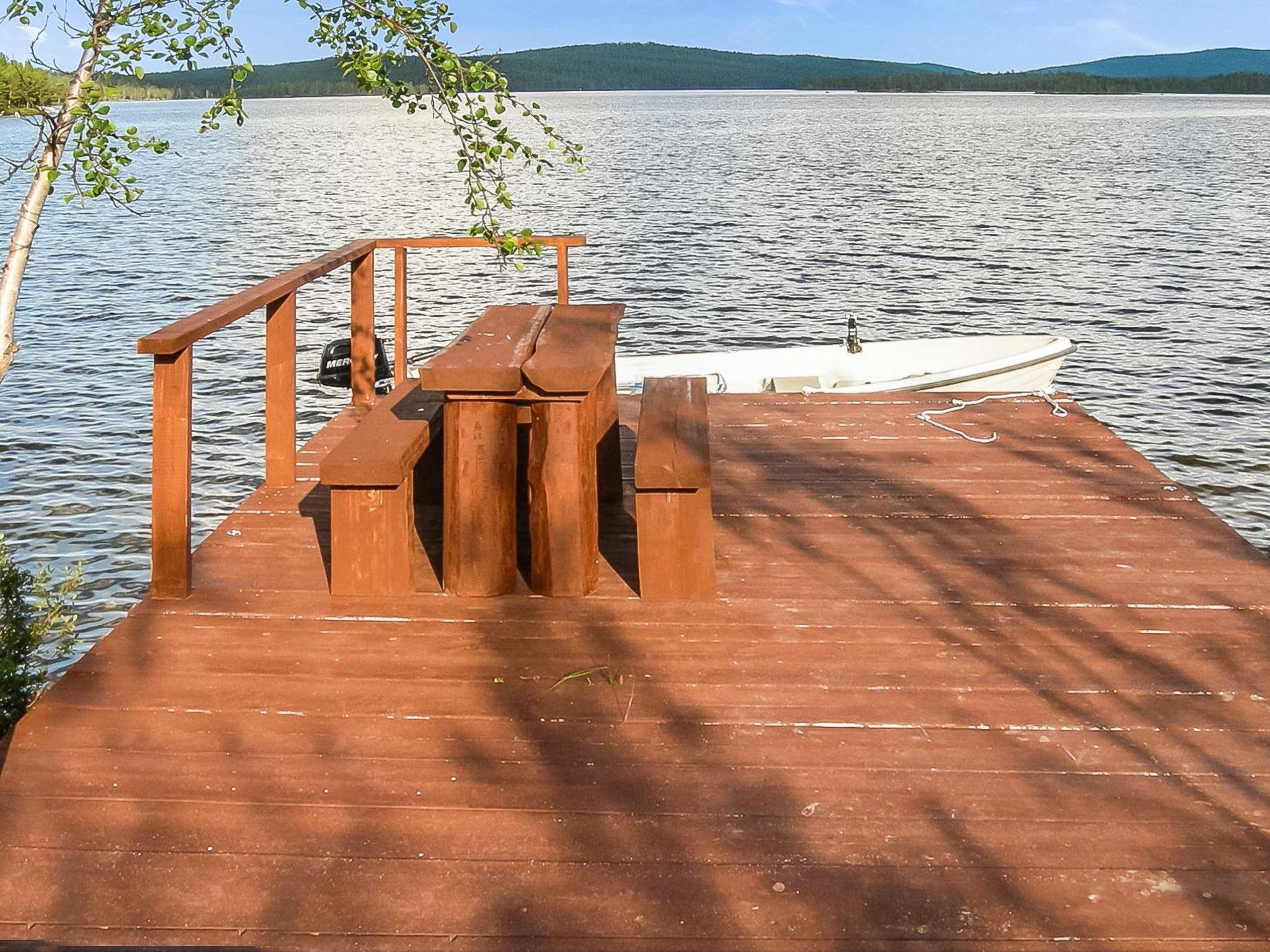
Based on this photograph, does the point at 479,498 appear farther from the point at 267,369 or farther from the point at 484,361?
the point at 267,369

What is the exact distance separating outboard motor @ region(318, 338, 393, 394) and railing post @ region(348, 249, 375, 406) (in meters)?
0.03

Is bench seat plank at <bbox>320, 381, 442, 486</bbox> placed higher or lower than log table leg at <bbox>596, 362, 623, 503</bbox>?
higher

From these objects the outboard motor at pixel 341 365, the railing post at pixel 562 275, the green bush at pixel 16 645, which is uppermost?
the railing post at pixel 562 275

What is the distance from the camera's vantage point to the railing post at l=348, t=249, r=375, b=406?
284 inches

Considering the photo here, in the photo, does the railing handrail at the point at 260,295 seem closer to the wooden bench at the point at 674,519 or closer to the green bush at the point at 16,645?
the green bush at the point at 16,645

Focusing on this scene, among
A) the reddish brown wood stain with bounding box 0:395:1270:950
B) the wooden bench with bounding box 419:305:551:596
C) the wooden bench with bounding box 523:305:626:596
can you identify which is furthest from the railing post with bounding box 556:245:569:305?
the wooden bench with bounding box 419:305:551:596

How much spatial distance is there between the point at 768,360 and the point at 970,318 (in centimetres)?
937

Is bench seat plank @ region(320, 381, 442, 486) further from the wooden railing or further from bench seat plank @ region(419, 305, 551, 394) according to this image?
the wooden railing

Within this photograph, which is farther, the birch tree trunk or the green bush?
the birch tree trunk

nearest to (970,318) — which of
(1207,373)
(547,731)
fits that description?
(1207,373)

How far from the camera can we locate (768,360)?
450 inches

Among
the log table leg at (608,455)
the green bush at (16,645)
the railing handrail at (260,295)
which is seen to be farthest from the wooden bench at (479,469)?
the green bush at (16,645)

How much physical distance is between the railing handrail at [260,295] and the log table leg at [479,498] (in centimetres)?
79

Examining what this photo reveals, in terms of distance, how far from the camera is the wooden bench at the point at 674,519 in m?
4.23
